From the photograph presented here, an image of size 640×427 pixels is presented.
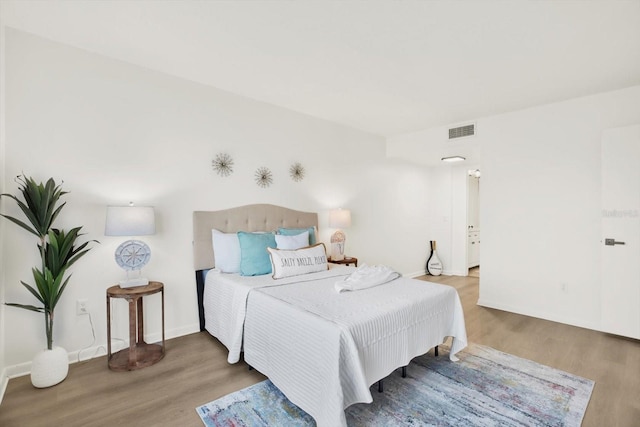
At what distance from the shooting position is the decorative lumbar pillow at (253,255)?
9.91ft

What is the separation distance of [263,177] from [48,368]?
2540 millimetres

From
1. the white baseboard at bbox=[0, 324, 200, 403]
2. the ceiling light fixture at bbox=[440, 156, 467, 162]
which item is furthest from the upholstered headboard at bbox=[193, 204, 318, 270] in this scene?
the ceiling light fixture at bbox=[440, 156, 467, 162]

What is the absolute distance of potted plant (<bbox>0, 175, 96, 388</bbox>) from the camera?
7.09 ft

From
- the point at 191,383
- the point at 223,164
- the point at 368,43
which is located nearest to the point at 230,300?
the point at 191,383

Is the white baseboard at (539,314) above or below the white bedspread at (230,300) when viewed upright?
below

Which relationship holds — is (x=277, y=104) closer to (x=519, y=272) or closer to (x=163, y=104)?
(x=163, y=104)

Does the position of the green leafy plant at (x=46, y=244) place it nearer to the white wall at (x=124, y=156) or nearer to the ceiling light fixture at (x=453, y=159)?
the white wall at (x=124, y=156)

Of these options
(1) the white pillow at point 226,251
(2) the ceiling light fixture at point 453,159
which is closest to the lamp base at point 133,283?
(1) the white pillow at point 226,251

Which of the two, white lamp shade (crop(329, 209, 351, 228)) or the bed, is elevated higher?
white lamp shade (crop(329, 209, 351, 228))

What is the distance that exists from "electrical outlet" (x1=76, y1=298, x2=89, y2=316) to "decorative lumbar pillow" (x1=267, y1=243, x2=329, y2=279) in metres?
1.60

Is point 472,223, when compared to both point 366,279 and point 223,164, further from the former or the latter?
point 223,164

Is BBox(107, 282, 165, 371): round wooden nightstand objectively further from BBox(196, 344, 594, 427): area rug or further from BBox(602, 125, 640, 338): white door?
BBox(602, 125, 640, 338): white door

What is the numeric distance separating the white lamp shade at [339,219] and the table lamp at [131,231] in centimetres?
235

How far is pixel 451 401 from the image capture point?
2.05 m
